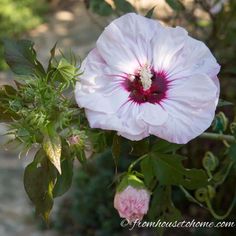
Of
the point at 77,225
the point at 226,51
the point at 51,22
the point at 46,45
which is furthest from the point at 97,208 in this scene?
the point at 51,22

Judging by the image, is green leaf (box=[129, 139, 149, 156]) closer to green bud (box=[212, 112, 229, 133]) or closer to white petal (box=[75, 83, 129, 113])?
white petal (box=[75, 83, 129, 113])

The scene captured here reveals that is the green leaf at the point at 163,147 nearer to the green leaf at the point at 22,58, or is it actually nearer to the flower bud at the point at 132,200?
the flower bud at the point at 132,200

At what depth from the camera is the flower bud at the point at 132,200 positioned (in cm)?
75

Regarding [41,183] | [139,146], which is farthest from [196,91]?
[41,183]

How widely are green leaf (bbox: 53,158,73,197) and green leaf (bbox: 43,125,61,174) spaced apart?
0.26 ft

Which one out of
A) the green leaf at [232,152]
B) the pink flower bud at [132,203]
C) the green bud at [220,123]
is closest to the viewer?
the pink flower bud at [132,203]

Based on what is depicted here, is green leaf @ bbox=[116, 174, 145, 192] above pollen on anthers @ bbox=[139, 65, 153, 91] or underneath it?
underneath

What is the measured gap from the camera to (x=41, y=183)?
74 cm

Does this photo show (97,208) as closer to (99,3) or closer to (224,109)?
(224,109)

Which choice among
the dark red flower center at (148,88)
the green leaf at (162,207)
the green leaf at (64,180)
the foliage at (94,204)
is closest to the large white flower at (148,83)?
the dark red flower center at (148,88)

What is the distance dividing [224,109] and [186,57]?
4.39 feet

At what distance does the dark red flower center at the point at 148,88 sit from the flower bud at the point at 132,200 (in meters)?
0.12

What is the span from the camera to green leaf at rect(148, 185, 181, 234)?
0.89 m

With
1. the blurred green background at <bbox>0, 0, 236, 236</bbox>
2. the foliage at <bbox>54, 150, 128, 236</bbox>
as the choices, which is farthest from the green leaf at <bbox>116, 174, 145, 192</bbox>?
the foliage at <bbox>54, 150, 128, 236</bbox>
